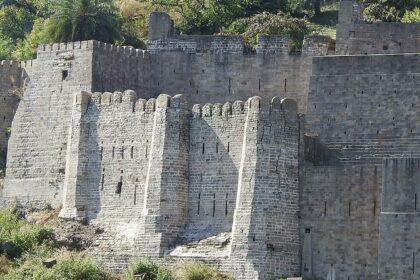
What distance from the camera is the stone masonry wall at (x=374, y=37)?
206 ft

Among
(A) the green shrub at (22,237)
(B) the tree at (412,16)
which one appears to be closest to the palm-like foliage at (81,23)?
(A) the green shrub at (22,237)

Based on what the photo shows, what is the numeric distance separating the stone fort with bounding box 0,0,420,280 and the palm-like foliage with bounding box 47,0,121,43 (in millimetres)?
2488

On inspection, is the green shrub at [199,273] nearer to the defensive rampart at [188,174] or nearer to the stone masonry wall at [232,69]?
the defensive rampart at [188,174]

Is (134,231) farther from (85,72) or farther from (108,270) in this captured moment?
(85,72)

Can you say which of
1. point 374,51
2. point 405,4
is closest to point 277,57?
point 374,51

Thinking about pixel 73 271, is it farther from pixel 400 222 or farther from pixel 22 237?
pixel 400 222

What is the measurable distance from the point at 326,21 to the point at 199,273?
20760mm

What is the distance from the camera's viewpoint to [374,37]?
63.1 meters

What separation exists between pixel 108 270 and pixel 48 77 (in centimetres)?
821

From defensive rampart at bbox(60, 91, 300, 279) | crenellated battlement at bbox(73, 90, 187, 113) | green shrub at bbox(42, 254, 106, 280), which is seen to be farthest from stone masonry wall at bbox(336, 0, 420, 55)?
green shrub at bbox(42, 254, 106, 280)

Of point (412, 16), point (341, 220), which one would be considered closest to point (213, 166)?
point (341, 220)

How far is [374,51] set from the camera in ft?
207

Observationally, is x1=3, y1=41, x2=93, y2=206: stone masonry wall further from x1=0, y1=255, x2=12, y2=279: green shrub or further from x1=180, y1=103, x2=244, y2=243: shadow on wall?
x1=180, y1=103, x2=244, y2=243: shadow on wall

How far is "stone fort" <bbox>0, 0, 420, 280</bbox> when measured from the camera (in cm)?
5641
